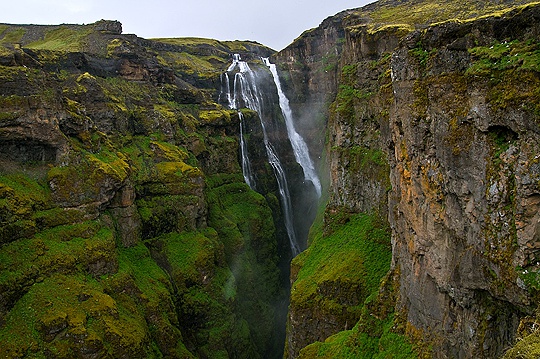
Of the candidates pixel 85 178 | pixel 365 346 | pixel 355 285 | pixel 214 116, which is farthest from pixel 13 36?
pixel 365 346

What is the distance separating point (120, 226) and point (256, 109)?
35.2m

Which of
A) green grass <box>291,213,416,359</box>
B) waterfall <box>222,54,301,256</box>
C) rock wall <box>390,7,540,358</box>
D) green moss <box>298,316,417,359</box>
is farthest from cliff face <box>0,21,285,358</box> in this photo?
rock wall <box>390,7,540,358</box>

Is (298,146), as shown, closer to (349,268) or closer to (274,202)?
(274,202)

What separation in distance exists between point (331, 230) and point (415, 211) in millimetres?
17520

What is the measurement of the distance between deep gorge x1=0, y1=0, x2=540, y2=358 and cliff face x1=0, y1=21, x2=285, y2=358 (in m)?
0.13

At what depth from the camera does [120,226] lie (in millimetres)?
31984

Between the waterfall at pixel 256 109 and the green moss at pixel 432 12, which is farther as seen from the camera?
the waterfall at pixel 256 109

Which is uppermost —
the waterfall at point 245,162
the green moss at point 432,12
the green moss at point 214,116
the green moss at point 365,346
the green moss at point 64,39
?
the green moss at point 64,39

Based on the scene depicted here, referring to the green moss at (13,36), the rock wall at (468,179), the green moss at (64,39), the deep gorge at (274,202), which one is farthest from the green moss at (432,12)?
the green moss at (13,36)

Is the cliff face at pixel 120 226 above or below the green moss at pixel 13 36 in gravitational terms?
below

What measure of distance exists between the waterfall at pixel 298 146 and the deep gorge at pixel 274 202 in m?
0.89

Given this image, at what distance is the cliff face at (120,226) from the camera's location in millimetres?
24078

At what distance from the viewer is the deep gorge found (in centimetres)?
1155

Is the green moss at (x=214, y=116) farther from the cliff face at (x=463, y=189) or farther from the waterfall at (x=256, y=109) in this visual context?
the cliff face at (x=463, y=189)
